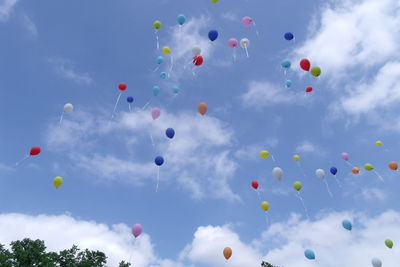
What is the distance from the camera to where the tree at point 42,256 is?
21.2 metres

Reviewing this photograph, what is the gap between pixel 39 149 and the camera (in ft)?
36.2

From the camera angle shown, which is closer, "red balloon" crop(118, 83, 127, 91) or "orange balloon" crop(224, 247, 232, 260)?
"orange balloon" crop(224, 247, 232, 260)

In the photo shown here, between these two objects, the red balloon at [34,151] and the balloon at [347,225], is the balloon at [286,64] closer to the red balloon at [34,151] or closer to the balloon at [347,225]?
the balloon at [347,225]

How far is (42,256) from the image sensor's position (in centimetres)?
2220

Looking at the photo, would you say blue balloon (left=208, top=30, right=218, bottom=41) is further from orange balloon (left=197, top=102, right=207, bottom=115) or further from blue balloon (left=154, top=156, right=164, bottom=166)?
blue balloon (left=154, top=156, right=164, bottom=166)

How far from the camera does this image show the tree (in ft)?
69.5

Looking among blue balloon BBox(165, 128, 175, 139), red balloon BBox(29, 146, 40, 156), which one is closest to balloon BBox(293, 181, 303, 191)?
blue balloon BBox(165, 128, 175, 139)

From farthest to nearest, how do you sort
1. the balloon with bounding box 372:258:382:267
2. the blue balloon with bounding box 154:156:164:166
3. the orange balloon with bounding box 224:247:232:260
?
1. the balloon with bounding box 372:258:382:267
2. the orange balloon with bounding box 224:247:232:260
3. the blue balloon with bounding box 154:156:164:166

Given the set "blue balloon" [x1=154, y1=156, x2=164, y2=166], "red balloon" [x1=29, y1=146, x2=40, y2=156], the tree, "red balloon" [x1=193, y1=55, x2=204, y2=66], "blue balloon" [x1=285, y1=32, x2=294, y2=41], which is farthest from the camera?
the tree

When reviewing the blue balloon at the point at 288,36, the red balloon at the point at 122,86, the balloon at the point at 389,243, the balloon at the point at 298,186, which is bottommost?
the balloon at the point at 389,243

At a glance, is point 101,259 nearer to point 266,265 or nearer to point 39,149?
point 266,265

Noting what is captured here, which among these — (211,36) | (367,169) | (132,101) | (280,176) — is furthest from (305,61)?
(132,101)

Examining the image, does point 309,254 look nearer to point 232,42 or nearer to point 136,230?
point 136,230

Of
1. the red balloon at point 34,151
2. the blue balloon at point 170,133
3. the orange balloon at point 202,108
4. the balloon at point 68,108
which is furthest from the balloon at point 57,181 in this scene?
the orange balloon at point 202,108
